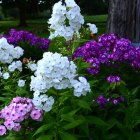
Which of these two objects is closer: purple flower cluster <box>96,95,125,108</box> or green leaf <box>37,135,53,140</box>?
green leaf <box>37,135,53,140</box>

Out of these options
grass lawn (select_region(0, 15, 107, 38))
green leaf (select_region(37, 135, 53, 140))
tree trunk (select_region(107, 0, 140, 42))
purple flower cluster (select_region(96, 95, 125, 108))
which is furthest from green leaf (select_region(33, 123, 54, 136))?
grass lawn (select_region(0, 15, 107, 38))

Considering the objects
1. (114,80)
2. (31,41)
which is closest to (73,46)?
(114,80)

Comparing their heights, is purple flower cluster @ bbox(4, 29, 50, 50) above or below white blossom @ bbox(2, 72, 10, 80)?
below

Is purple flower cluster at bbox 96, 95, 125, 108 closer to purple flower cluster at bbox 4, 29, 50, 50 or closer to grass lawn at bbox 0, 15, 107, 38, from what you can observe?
purple flower cluster at bbox 4, 29, 50, 50

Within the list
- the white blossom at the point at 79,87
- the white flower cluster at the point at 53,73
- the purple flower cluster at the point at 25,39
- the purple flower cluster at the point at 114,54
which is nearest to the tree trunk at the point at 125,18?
the purple flower cluster at the point at 25,39

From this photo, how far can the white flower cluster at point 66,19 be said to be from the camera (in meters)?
4.87

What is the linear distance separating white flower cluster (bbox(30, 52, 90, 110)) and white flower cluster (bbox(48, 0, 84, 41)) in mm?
991

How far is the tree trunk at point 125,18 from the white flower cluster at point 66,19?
16.8 feet

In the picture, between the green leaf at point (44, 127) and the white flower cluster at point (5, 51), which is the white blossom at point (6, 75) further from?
the green leaf at point (44, 127)

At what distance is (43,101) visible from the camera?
4078 mm

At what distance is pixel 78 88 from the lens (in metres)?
4.05

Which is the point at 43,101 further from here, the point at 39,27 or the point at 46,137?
the point at 39,27

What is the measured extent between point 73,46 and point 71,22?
327mm

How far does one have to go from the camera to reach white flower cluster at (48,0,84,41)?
4867mm
